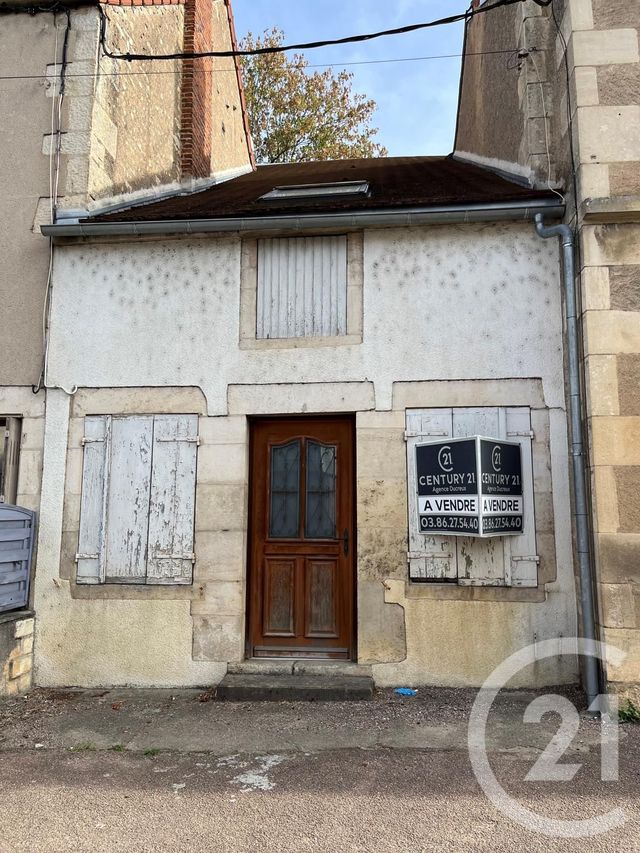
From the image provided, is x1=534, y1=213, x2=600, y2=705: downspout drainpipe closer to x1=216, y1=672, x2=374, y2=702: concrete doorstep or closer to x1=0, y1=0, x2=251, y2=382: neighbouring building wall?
x1=216, y1=672, x2=374, y2=702: concrete doorstep

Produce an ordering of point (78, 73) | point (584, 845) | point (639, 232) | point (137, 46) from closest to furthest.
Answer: point (584, 845), point (639, 232), point (78, 73), point (137, 46)

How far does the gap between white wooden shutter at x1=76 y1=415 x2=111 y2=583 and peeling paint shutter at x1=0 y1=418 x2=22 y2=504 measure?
657mm

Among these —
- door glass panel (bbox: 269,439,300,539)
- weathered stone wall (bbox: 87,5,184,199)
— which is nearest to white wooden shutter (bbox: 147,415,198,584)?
door glass panel (bbox: 269,439,300,539)

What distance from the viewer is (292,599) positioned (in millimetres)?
5914

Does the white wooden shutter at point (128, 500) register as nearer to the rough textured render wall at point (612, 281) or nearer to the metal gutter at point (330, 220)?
the metal gutter at point (330, 220)

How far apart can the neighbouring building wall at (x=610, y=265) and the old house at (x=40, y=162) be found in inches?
178

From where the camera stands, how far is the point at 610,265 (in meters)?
5.27

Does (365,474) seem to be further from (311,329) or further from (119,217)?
(119,217)

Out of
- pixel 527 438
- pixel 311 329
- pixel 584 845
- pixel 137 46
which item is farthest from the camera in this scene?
pixel 137 46

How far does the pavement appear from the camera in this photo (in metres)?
3.14

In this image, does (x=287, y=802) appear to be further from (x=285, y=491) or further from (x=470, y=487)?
(x=285, y=491)

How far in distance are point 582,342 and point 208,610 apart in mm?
3912

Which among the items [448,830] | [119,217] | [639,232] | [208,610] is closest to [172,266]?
[119,217]

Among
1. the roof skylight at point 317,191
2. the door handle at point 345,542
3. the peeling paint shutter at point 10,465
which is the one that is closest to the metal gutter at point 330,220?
the roof skylight at point 317,191
